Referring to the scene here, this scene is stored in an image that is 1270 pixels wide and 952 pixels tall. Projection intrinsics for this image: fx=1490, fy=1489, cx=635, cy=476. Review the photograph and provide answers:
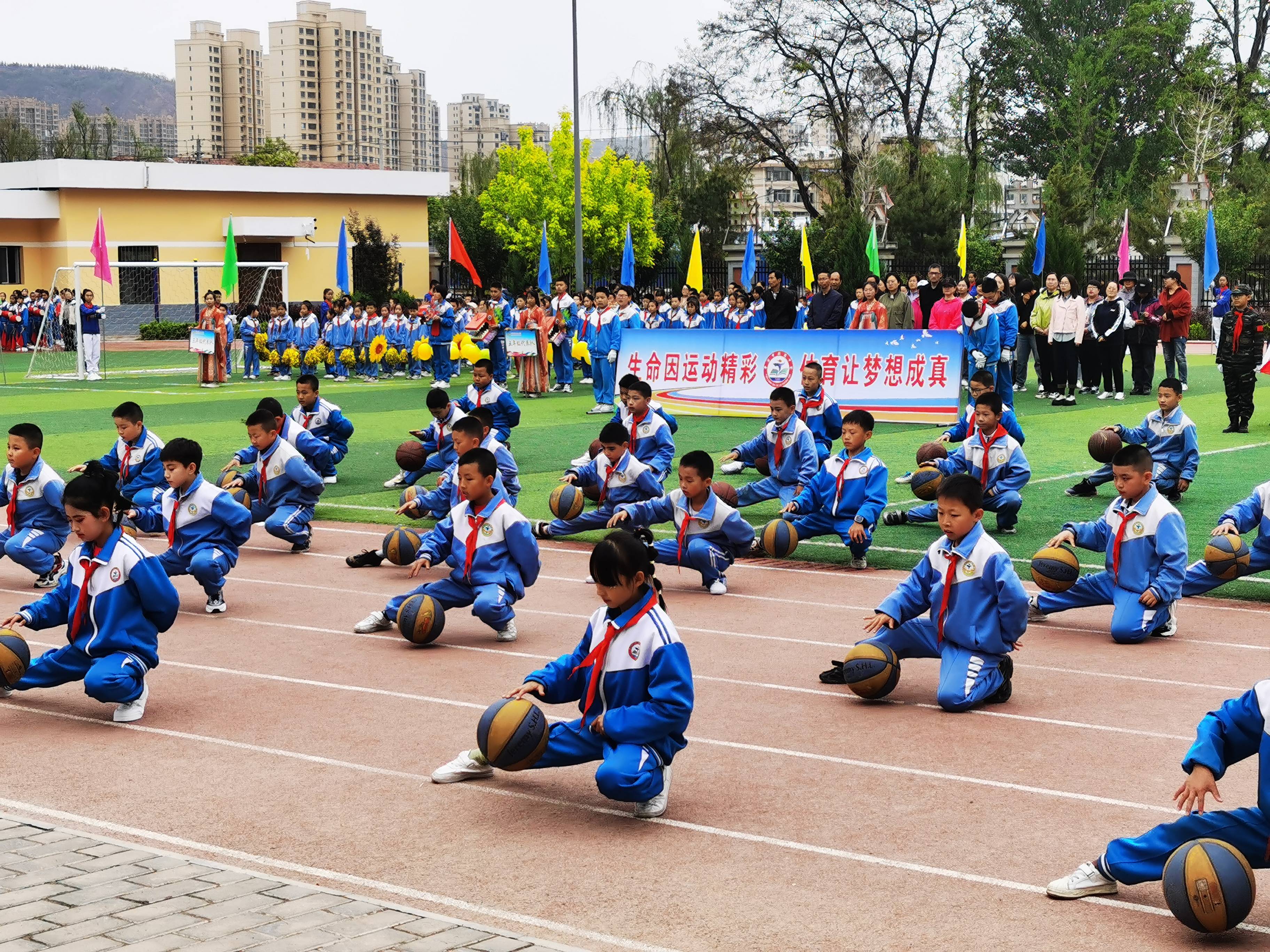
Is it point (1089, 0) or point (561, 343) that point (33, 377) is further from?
point (1089, 0)

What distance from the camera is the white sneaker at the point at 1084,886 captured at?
5375 mm

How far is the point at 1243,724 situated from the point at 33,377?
3347cm

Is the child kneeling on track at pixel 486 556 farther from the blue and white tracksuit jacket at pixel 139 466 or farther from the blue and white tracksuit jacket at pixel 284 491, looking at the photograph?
the blue and white tracksuit jacket at pixel 139 466

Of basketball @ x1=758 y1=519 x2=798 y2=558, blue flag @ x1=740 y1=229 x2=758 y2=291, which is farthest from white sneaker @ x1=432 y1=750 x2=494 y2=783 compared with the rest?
A: blue flag @ x1=740 y1=229 x2=758 y2=291

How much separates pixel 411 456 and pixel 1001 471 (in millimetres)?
5956

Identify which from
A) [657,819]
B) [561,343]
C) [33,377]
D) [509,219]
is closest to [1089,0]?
[509,219]

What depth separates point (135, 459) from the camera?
13250mm

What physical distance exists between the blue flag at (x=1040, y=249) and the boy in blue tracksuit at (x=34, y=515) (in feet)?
84.8

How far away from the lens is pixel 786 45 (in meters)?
53.0

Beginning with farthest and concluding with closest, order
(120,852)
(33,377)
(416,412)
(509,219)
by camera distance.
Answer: (509,219) < (33,377) < (416,412) < (120,852)

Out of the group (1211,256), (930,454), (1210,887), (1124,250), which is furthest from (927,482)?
(1211,256)

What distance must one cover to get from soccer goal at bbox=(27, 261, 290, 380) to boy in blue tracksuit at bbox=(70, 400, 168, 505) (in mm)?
26825

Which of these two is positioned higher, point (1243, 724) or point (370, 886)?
point (1243, 724)

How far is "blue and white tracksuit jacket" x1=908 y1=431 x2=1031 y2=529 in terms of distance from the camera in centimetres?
1338
